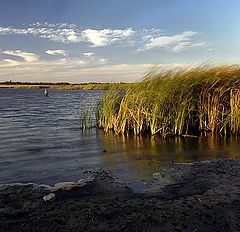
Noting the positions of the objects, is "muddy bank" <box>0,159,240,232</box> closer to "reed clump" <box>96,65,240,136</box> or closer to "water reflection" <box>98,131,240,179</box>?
"water reflection" <box>98,131,240,179</box>

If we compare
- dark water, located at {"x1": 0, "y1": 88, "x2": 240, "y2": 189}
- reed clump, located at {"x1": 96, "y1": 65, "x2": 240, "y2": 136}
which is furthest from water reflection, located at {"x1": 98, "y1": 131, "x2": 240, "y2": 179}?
reed clump, located at {"x1": 96, "y1": 65, "x2": 240, "y2": 136}

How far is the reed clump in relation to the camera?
8.80 m

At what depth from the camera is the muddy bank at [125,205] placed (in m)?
3.04

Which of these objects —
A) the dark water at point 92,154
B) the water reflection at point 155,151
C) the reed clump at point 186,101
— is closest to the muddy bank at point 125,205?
→ the dark water at point 92,154

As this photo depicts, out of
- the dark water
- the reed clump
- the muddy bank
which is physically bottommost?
the dark water

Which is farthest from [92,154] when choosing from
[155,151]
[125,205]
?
[125,205]

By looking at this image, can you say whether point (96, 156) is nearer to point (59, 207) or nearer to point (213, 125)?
point (59, 207)

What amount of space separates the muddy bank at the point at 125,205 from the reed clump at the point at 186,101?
425 centimetres

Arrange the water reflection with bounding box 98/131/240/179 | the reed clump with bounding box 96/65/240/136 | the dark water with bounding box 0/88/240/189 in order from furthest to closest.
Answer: the reed clump with bounding box 96/65/240/136, the water reflection with bounding box 98/131/240/179, the dark water with bounding box 0/88/240/189

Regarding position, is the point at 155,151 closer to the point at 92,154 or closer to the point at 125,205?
the point at 92,154

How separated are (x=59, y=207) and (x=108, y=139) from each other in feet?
18.5

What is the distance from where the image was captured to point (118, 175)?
509cm

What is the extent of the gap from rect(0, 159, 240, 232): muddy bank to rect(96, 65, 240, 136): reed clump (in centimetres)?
425

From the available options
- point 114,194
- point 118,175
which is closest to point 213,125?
point 118,175
